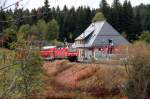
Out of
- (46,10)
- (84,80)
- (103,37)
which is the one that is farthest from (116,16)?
(46,10)

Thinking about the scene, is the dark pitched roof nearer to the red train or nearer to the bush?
the red train

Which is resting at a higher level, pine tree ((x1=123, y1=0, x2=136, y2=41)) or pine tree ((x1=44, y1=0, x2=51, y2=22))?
pine tree ((x1=44, y1=0, x2=51, y2=22))

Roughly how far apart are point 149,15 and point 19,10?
296ft

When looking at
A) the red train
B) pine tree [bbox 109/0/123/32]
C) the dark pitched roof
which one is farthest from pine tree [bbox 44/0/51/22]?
pine tree [bbox 109/0/123/32]

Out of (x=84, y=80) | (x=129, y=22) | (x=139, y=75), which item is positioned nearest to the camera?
(x=139, y=75)

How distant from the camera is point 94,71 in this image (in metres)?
42.2

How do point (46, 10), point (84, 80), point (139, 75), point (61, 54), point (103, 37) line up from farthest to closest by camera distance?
point (103, 37), point (61, 54), point (84, 80), point (139, 75), point (46, 10)

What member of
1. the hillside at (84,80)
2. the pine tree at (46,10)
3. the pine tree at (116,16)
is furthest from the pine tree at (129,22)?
the pine tree at (46,10)

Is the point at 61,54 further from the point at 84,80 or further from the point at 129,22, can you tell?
the point at 129,22

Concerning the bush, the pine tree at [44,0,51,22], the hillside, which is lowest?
the hillside

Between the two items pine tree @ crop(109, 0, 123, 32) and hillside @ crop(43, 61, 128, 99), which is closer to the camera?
hillside @ crop(43, 61, 128, 99)

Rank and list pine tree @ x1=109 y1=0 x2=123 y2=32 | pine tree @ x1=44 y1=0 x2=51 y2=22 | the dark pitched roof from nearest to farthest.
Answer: pine tree @ x1=44 y1=0 x2=51 y2=22, the dark pitched roof, pine tree @ x1=109 y1=0 x2=123 y2=32

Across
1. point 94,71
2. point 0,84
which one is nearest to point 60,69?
point 94,71

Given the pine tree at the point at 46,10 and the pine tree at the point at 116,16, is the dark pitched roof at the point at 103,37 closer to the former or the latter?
the pine tree at the point at 116,16
